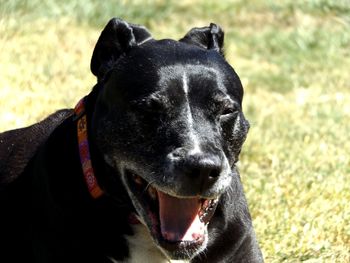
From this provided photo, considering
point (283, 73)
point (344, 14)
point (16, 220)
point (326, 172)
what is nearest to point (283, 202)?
point (326, 172)

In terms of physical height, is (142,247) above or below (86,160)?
below

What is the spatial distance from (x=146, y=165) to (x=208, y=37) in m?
0.90

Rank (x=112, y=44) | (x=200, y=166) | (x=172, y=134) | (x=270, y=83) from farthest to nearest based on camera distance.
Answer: (x=270, y=83) < (x=112, y=44) < (x=172, y=134) < (x=200, y=166)

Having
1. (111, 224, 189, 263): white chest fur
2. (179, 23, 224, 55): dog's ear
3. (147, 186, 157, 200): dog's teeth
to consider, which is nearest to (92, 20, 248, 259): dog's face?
(147, 186, 157, 200): dog's teeth

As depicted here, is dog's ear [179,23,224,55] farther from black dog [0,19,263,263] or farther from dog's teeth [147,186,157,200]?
dog's teeth [147,186,157,200]

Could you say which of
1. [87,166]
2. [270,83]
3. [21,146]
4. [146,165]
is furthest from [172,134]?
[270,83]

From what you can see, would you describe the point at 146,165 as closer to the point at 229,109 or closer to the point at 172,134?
the point at 172,134

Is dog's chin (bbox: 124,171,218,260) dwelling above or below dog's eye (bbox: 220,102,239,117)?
below

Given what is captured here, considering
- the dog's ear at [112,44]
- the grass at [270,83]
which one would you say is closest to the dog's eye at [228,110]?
the dog's ear at [112,44]

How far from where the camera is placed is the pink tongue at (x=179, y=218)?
12.7 ft

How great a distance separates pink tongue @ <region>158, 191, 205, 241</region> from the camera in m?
3.87

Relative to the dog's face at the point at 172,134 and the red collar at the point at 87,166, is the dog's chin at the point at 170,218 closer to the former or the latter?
the dog's face at the point at 172,134

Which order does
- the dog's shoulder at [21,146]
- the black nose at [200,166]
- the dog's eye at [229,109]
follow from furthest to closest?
the dog's shoulder at [21,146]
the dog's eye at [229,109]
the black nose at [200,166]

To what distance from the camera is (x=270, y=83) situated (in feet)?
30.7
